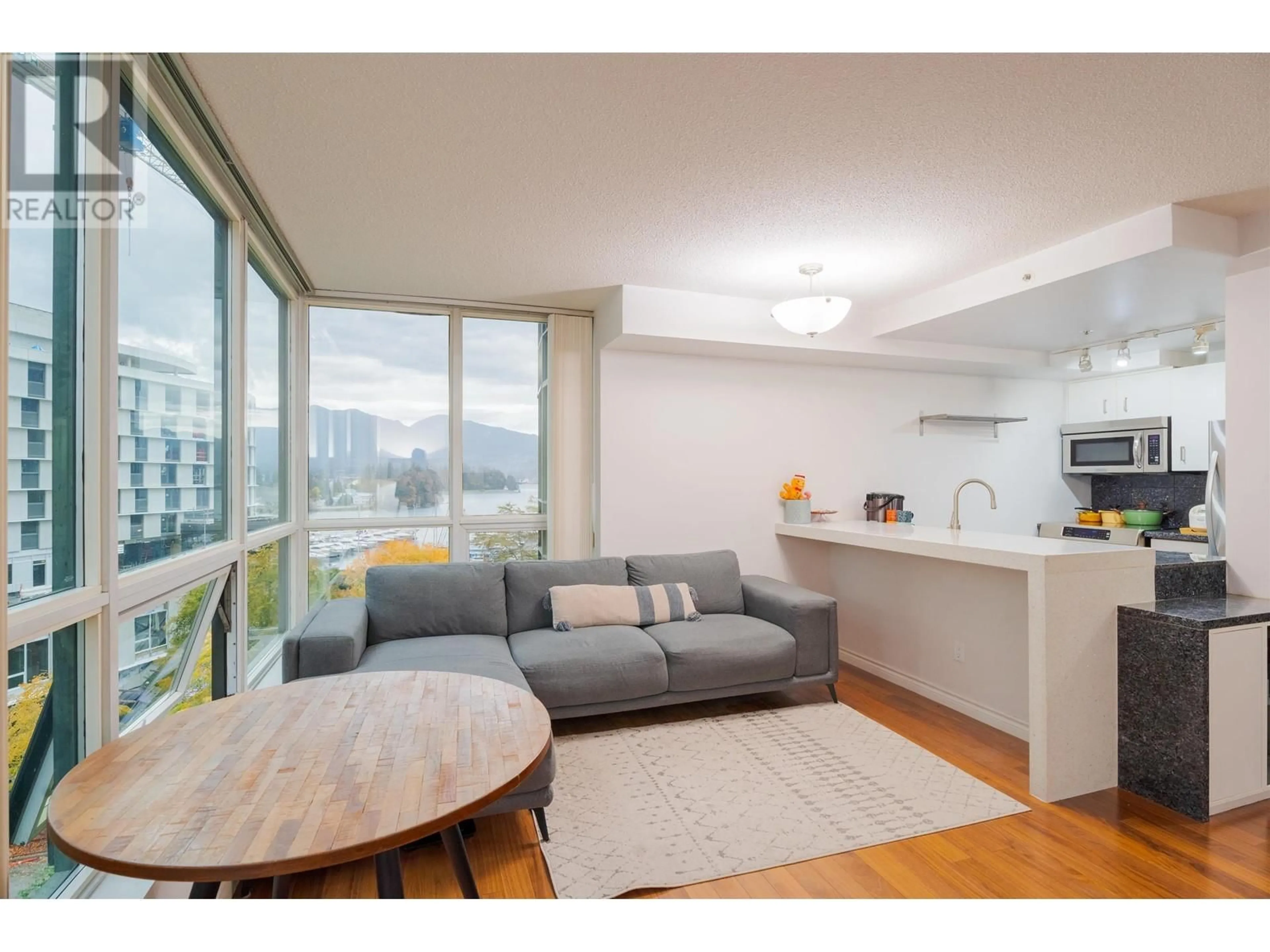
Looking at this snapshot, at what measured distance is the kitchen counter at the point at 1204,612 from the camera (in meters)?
2.35

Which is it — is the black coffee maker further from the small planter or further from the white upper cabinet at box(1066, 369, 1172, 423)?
the white upper cabinet at box(1066, 369, 1172, 423)

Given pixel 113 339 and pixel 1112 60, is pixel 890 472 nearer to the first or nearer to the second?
pixel 1112 60

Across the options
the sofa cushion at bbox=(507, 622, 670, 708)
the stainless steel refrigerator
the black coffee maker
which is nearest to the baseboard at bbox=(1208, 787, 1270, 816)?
the stainless steel refrigerator

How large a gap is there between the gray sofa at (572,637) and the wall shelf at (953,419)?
2059mm

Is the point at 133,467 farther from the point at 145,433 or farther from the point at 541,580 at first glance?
the point at 541,580

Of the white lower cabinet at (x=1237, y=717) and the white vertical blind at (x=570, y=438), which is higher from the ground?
the white vertical blind at (x=570, y=438)

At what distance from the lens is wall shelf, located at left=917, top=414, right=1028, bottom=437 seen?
5.01 metres

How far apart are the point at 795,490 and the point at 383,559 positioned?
298 cm

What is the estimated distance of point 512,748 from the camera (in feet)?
4.45

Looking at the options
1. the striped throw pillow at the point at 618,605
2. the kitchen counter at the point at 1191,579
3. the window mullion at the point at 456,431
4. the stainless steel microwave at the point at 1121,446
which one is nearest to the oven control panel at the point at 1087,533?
the stainless steel microwave at the point at 1121,446

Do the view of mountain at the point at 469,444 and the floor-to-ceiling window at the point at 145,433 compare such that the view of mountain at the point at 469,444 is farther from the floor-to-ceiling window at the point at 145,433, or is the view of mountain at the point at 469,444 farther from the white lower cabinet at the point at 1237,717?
the white lower cabinet at the point at 1237,717

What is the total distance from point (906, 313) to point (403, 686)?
12.5 ft

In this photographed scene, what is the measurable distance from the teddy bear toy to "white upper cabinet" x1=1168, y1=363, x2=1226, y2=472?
3.00 meters

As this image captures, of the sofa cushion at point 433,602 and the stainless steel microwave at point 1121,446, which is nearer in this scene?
the sofa cushion at point 433,602
